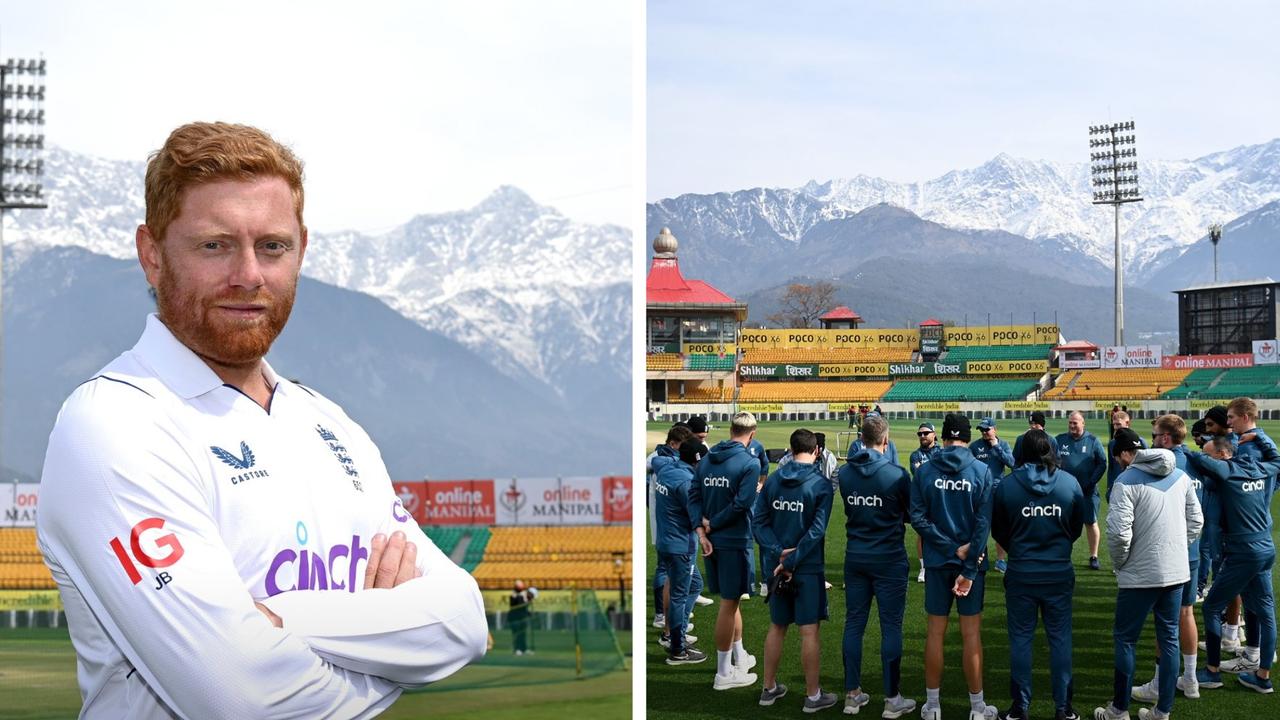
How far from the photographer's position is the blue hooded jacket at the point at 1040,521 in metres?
4.41

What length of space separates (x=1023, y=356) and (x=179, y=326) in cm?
3415

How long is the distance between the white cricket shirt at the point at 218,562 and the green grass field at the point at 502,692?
659 centimetres

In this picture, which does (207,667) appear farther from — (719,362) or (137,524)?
(719,362)

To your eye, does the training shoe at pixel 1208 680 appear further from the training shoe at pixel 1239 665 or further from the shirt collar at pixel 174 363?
the shirt collar at pixel 174 363

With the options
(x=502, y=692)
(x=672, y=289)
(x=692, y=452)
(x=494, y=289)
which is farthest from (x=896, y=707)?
(x=494, y=289)

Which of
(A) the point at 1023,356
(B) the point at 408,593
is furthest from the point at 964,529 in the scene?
(A) the point at 1023,356

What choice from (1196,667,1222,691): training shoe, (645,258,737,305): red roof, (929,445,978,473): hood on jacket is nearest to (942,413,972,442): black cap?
(929,445,978,473): hood on jacket

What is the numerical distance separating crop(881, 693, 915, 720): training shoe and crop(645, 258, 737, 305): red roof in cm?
1972

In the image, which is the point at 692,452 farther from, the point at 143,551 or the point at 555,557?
the point at 555,557

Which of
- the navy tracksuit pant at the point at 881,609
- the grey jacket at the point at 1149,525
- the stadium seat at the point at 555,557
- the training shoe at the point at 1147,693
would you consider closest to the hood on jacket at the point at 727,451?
the navy tracksuit pant at the point at 881,609

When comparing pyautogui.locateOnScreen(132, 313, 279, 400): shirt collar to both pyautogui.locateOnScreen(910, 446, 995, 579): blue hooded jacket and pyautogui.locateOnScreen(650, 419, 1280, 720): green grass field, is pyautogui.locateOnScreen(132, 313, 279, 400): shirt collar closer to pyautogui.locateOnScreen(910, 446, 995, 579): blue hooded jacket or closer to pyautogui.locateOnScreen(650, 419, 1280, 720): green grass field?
pyautogui.locateOnScreen(910, 446, 995, 579): blue hooded jacket

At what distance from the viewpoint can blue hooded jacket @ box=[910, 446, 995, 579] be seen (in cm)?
455

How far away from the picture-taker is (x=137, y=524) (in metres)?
0.95

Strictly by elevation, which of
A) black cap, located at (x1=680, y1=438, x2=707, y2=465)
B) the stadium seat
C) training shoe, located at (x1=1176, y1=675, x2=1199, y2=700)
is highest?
black cap, located at (x1=680, y1=438, x2=707, y2=465)
